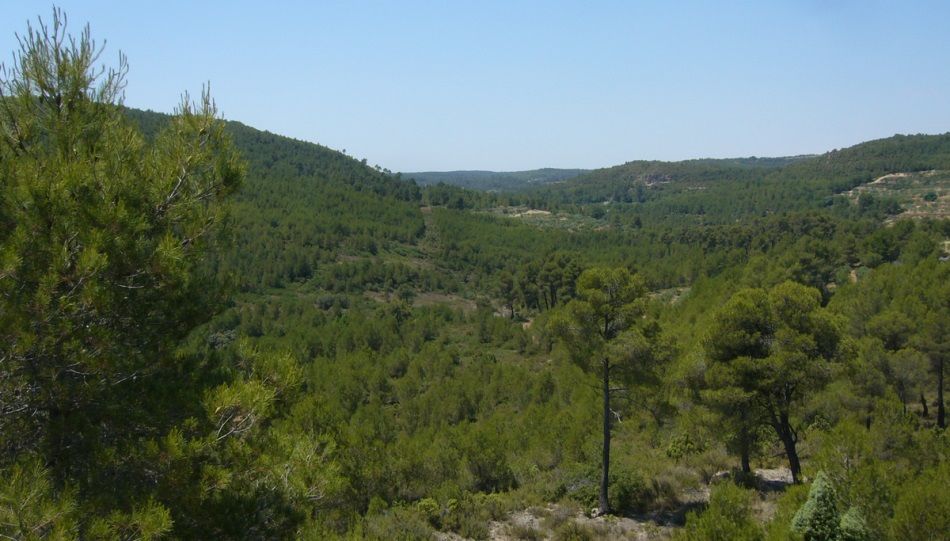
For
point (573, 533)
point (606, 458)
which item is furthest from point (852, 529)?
point (606, 458)

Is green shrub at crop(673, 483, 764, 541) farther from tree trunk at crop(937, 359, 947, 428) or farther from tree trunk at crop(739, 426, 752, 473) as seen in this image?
tree trunk at crop(937, 359, 947, 428)

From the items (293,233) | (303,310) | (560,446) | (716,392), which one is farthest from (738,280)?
(293,233)

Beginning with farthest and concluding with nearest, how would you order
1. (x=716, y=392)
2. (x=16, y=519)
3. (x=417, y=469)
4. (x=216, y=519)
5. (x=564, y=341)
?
(x=417, y=469) → (x=564, y=341) → (x=716, y=392) → (x=216, y=519) → (x=16, y=519)

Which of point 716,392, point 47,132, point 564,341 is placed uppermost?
point 47,132

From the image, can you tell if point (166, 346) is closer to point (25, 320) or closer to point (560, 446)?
point (25, 320)

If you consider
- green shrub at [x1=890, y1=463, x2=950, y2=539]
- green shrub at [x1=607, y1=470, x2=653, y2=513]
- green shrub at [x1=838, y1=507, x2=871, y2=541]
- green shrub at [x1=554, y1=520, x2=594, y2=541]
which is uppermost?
green shrub at [x1=890, y1=463, x2=950, y2=539]

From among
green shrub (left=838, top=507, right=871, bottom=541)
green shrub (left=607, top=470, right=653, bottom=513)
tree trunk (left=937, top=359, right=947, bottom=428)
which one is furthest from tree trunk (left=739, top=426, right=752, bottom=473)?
tree trunk (left=937, top=359, right=947, bottom=428)

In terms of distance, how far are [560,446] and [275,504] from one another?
14.7 meters

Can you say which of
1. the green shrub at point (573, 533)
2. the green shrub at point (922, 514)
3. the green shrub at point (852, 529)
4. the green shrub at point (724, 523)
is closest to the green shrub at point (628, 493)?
the green shrub at point (573, 533)

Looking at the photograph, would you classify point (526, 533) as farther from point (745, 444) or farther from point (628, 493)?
point (745, 444)

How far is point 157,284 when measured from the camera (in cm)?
479

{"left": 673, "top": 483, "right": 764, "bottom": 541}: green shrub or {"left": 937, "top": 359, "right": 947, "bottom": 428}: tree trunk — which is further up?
{"left": 673, "top": 483, "right": 764, "bottom": 541}: green shrub

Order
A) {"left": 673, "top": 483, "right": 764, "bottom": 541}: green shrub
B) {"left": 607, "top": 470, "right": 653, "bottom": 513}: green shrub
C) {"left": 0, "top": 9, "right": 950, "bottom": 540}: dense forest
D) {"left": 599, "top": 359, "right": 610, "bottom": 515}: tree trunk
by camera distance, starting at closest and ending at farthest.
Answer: {"left": 0, "top": 9, "right": 950, "bottom": 540}: dense forest → {"left": 673, "top": 483, "right": 764, "bottom": 541}: green shrub → {"left": 599, "top": 359, "right": 610, "bottom": 515}: tree trunk → {"left": 607, "top": 470, "right": 653, "bottom": 513}: green shrub

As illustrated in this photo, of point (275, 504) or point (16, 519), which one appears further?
point (275, 504)
